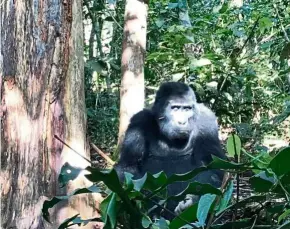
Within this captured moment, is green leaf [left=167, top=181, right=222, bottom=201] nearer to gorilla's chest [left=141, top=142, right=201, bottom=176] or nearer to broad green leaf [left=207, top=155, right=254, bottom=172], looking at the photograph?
broad green leaf [left=207, top=155, right=254, bottom=172]

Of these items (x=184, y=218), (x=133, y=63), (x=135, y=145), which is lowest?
(x=135, y=145)

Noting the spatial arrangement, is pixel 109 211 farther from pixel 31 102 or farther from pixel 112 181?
pixel 31 102

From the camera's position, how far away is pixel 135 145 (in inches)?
174

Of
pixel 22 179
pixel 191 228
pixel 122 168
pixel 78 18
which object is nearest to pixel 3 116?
pixel 22 179

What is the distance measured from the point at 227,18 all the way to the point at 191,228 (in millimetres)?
6010

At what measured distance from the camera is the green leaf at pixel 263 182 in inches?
51.8

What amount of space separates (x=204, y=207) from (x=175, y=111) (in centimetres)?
315

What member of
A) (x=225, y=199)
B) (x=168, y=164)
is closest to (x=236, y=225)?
(x=225, y=199)

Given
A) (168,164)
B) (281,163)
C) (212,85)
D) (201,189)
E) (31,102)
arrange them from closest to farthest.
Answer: (281,163) → (201,189) → (31,102) → (168,164) → (212,85)

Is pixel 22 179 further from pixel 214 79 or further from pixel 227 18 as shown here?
pixel 227 18

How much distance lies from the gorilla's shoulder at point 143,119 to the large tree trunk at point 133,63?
0.52 meters

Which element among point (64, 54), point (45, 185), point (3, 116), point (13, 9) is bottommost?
point (45, 185)

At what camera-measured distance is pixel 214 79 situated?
5910 millimetres

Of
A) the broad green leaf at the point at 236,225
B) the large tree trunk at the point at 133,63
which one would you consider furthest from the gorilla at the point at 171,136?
the broad green leaf at the point at 236,225
